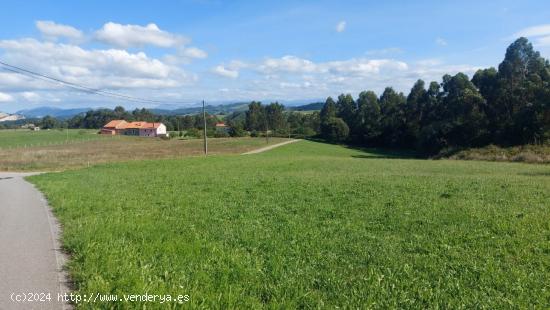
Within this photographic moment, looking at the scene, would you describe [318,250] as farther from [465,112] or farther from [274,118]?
[274,118]

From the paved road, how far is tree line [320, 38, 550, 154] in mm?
63914

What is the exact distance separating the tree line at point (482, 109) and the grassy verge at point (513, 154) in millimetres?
7103

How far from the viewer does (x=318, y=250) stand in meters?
7.25

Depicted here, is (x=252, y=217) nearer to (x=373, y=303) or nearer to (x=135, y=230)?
(x=135, y=230)

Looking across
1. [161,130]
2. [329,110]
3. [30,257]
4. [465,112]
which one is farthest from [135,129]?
[30,257]

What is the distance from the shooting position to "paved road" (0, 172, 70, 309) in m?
5.25

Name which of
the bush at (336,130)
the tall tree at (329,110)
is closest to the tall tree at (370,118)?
the bush at (336,130)

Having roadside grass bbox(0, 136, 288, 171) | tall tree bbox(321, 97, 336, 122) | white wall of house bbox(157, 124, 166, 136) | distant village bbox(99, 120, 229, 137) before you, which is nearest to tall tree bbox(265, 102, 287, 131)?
distant village bbox(99, 120, 229, 137)

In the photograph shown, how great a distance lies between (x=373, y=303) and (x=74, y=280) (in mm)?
4025

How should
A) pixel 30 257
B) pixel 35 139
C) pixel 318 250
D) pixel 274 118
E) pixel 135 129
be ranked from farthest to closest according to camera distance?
pixel 135 129 → pixel 274 118 → pixel 35 139 → pixel 318 250 → pixel 30 257

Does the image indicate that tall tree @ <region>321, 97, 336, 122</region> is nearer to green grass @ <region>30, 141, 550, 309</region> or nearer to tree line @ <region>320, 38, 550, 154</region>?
tree line @ <region>320, 38, 550, 154</region>

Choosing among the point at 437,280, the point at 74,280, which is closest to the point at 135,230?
the point at 74,280

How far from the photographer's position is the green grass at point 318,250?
5309 mm

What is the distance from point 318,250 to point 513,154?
50867 millimetres
